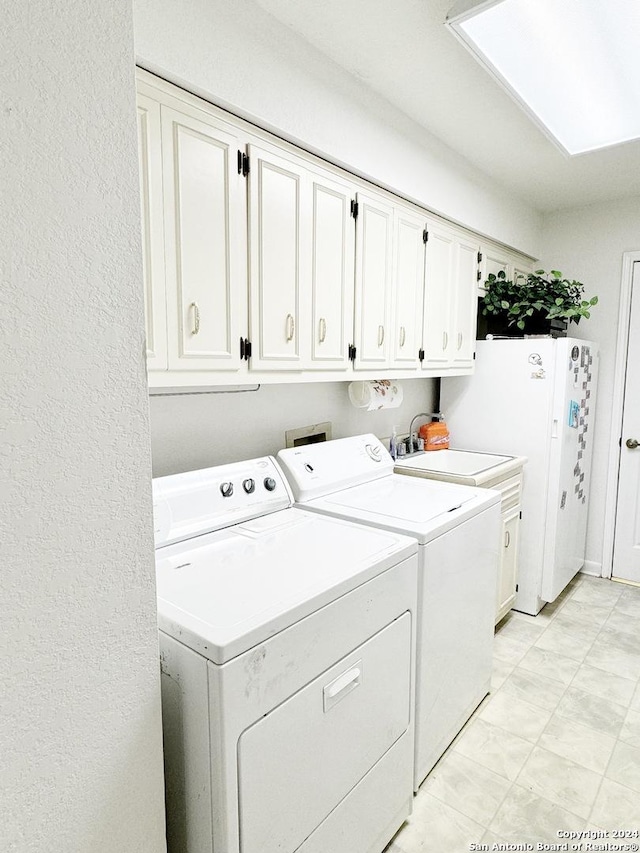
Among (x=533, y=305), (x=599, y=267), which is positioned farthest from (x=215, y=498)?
(x=599, y=267)

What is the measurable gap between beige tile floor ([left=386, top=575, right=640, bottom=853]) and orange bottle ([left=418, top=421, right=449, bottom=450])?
1.10 m

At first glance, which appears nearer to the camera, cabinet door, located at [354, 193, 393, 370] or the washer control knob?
cabinet door, located at [354, 193, 393, 370]

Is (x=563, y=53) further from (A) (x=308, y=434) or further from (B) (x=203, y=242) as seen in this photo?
(A) (x=308, y=434)

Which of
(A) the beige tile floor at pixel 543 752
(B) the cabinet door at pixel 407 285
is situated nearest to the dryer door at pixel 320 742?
(A) the beige tile floor at pixel 543 752

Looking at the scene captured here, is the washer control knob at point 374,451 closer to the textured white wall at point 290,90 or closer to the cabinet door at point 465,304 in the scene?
the cabinet door at point 465,304

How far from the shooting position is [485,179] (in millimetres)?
2883

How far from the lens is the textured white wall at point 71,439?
0.71 metres

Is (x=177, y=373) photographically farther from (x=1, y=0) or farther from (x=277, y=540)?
(x=1, y=0)

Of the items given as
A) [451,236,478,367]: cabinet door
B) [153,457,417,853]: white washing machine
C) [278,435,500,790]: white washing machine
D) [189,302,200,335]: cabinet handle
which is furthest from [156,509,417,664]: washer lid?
[451,236,478,367]: cabinet door

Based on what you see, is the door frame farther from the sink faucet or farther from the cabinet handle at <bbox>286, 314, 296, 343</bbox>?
the cabinet handle at <bbox>286, 314, 296, 343</bbox>

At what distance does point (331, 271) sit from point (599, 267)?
96.7 inches

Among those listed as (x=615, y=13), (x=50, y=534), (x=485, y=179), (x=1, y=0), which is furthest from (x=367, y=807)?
(x=485, y=179)

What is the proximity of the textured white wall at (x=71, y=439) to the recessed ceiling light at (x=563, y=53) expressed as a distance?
1222 mm

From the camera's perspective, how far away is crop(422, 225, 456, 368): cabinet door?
254 centimetres
